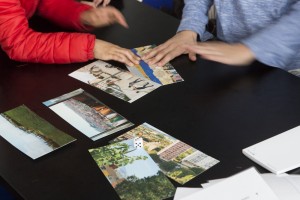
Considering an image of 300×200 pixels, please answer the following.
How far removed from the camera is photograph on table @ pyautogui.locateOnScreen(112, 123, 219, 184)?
0.92m

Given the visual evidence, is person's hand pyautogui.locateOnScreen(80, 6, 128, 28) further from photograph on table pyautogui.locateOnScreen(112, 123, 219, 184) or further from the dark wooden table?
photograph on table pyautogui.locateOnScreen(112, 123, 219, 184)

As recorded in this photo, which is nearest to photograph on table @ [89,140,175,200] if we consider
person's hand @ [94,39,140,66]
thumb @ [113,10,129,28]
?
person's hand @ [94,39,140,66]

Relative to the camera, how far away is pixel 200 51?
Result: 4.34 feet

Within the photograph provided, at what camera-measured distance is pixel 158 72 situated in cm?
131

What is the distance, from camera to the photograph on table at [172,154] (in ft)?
3.02

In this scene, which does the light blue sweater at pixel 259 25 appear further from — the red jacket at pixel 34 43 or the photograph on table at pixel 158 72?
the red jacket at pixel 34 43

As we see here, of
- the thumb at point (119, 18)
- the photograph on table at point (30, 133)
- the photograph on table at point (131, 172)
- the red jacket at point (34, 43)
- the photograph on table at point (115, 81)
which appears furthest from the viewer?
the thumb at point (119, 18)

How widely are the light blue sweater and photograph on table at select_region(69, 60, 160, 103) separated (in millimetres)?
339

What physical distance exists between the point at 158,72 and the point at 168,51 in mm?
110

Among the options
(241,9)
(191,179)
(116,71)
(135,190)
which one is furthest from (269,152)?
(241,9)

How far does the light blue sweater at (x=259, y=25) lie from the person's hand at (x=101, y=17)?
234mm

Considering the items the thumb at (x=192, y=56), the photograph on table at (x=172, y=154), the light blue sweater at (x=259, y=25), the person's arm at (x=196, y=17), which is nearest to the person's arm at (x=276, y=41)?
the light blue sweater at (x=259, y=25)

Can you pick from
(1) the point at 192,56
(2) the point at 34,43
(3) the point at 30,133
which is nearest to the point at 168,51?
(1) the point at 192,56

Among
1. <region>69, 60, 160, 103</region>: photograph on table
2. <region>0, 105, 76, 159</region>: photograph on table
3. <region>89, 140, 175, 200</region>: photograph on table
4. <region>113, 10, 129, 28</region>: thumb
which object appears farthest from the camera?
<region>113, 10, 129, 28</region>: thumb
